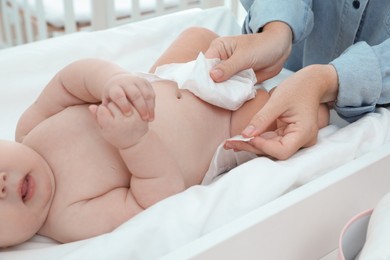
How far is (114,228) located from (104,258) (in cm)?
11

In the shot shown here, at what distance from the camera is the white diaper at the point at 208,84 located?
791 mm

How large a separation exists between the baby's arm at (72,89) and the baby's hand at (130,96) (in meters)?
0.06

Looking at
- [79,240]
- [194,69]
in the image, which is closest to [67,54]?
[194,69]

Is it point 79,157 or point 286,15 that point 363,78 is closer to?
point 286,15

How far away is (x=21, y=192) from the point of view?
65cm

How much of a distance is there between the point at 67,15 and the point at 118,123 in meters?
0.93

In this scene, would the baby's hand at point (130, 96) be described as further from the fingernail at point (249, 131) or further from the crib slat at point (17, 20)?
the crib slat at point (17, 20)

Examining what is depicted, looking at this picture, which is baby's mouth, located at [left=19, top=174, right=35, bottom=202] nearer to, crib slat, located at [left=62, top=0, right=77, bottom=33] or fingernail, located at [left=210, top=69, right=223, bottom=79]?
fingernail, located at [left=210, top=69, right=223, bottom=79]

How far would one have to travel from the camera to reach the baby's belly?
76 cm

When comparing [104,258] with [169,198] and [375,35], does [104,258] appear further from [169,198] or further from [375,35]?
[375,35]

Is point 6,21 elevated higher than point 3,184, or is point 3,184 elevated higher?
point 3,184

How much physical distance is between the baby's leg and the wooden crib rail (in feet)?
1.93

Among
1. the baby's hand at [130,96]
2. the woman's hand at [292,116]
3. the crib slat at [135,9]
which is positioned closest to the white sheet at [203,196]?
the woman's hand at [292,116]

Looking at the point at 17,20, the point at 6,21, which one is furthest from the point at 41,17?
the point at 6,21
